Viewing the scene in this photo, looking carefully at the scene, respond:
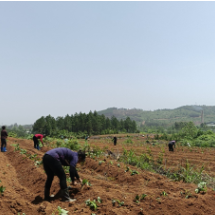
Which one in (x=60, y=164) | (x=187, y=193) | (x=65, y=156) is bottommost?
(x=187, y=193)

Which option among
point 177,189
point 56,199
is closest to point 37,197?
point 56,199

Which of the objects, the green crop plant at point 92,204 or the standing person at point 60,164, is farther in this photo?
the standing person at point 60,164

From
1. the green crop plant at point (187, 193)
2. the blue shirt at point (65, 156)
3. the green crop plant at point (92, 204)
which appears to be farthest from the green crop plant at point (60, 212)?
the green crop plant at point (187, 193)

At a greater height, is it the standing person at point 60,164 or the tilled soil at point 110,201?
the standing person at point 60,164

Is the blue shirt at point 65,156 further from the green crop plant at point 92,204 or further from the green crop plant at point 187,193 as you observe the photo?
the green crop plant at point 187,193

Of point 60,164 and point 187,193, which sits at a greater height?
point 60,164

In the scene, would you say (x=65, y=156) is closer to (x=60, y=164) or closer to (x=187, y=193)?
(x=60, y=164)

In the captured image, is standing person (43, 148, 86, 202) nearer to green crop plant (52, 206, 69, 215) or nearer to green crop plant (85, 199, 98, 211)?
green crop plant (85, 199, 98, 211)

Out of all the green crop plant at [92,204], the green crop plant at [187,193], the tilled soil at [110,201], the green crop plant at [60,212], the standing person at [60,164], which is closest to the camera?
the green crop plant at [60,212]

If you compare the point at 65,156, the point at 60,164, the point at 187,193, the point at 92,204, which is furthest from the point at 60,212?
the point at 187,193

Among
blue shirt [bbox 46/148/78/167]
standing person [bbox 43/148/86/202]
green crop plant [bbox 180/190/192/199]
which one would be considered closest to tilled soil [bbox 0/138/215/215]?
green crop plant [bbox 180/190/192/199]

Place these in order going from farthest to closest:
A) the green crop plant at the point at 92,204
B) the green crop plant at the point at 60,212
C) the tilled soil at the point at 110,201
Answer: the green crop plant at the point at 92,204 → the tilled soil at the point at 110,201 → the green crop plant at the point at 60,212

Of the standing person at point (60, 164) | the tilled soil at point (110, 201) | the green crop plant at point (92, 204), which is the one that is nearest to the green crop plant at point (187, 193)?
the tilled soil at point (110, 201)

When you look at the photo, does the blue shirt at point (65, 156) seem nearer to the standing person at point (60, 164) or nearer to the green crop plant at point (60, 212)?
the standing person at point (60, 164)
